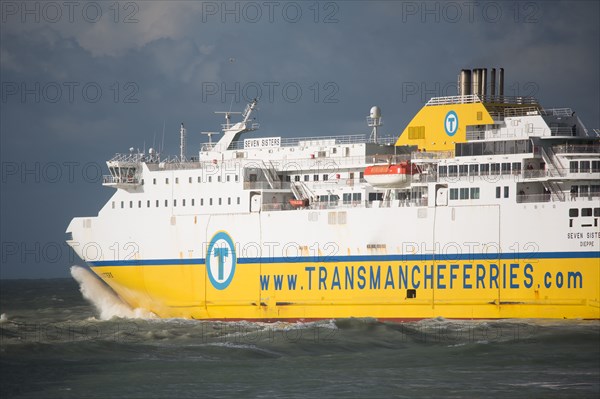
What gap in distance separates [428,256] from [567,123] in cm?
793

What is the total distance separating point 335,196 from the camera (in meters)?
49.7

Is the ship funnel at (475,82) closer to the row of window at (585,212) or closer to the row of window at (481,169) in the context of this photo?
the row of window at (481,169)

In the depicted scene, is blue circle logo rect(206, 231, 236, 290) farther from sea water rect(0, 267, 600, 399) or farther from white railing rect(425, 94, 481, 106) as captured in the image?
white railing rect(425, 94, 481, 106)

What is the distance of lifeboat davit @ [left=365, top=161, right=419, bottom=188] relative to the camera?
153ft

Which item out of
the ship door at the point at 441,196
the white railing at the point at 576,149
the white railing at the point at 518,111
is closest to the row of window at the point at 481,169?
the ship door at the point at 441,196

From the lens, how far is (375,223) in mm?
46156

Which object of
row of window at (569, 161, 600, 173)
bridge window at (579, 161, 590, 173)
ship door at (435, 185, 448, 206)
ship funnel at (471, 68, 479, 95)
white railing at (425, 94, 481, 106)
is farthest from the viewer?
ship funnel at (471, 68, 479, 95)

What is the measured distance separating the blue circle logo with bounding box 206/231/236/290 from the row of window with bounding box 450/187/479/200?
34.3 feet

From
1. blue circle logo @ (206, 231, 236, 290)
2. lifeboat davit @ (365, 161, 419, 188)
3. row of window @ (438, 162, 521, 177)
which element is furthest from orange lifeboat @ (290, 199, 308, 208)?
row of window @ (438, 162, 521, 177)

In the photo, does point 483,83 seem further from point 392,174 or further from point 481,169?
point 392,174

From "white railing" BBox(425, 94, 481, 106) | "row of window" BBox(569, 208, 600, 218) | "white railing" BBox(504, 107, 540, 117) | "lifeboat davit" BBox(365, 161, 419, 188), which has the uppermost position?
"white railing" BBox(425, 94, 481, 106)

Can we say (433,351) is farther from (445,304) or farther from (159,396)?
(159,396)

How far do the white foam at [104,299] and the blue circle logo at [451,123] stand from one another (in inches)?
632

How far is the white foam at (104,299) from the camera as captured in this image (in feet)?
176
